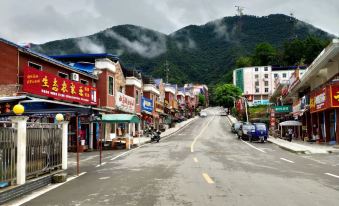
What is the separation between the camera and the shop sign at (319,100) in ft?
101

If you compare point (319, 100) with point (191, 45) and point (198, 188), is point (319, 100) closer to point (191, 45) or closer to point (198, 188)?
point (198, 188)

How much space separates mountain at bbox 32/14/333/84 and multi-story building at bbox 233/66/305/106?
2815cm

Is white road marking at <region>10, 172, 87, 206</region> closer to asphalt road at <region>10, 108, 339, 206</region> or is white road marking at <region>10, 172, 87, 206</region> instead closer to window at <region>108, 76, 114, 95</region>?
asphalt road at <region>10, 108, 339, 206</region>

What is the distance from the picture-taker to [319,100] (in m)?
33.0

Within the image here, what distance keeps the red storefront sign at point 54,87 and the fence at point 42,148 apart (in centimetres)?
1056

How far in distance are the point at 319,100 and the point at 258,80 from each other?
8506 centimetres

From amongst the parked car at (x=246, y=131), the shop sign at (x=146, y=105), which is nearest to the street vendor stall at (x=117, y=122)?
the shop sign at (x=146, y=105)

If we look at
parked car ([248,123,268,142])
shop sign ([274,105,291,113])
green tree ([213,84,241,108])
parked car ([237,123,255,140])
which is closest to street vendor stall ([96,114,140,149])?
parked car ([248,123,268,142])

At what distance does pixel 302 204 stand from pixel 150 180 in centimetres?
521

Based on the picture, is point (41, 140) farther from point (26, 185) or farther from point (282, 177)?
point (282, 177)

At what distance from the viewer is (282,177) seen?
1278 cm

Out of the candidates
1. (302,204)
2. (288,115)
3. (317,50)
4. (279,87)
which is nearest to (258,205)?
(302,204)

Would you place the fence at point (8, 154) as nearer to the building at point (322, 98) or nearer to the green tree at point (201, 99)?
the building at point (322, 98)

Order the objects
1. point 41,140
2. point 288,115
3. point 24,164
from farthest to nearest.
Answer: point 288,115 → point 41,140 → point 24,164
